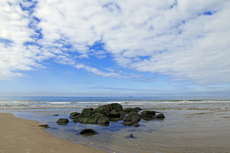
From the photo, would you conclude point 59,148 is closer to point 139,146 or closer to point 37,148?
point 37,148

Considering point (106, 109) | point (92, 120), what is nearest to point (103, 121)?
point (92, 120)

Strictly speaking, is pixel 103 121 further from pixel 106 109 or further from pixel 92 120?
pixel 106 109

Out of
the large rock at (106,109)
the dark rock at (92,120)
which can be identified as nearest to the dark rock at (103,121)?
the dark rock at (92,120)

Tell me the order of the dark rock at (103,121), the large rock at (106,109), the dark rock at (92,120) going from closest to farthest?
1. the dark rock at (103,121)
2. the dark rock at (92,120)
3. the large rock at (106,109)

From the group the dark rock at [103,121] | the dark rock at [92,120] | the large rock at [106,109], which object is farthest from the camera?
the large rock at [106,109]

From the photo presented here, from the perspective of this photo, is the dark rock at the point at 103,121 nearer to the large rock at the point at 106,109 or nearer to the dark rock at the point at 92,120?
the dark rock at the point at 92,120

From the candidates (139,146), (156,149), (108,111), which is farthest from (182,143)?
(108,111)

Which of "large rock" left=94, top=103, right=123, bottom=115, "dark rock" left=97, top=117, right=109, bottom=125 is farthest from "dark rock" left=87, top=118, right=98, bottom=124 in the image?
"large rock" left=94, top=103, right=123, bottom=115

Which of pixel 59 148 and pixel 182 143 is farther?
pixel 182 143

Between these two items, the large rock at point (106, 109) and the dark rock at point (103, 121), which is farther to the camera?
the large rock at point (106, 109)

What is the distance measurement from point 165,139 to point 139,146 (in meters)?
2.22

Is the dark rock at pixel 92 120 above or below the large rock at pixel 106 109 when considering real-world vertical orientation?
below

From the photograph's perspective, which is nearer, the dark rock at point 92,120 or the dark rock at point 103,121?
the dark rock at point 103,121

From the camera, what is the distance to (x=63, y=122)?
1511 cm
